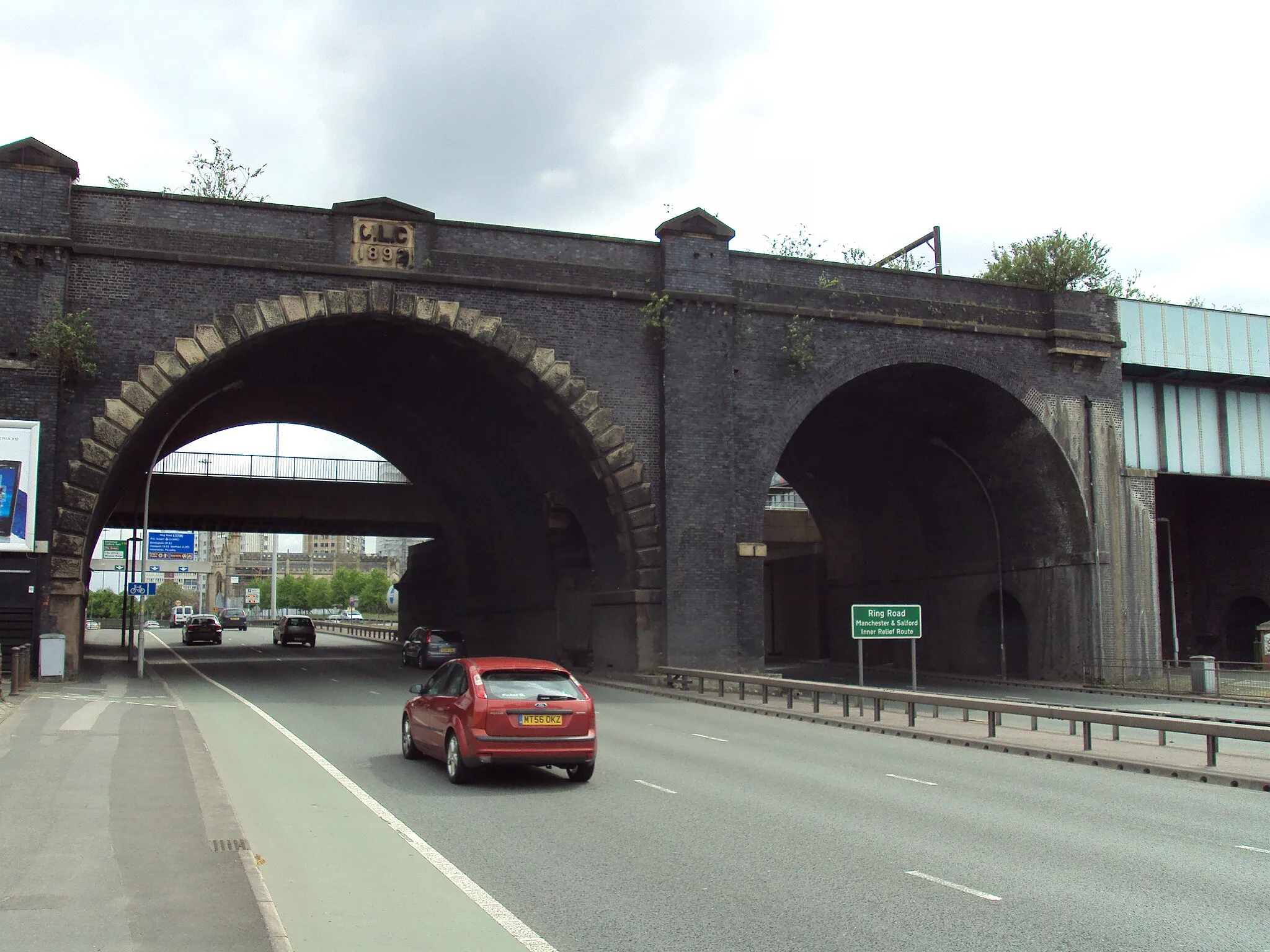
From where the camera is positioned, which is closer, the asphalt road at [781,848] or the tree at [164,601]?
the asphalt road at [781,848]

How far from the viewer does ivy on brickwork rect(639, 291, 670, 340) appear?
2964 cm

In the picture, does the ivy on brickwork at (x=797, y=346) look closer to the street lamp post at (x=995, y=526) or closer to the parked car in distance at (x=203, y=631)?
the street lamp post at (x=995, y=526)

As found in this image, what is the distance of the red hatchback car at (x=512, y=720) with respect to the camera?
12406mm

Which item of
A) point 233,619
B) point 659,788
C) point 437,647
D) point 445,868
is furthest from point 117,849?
point 233,619

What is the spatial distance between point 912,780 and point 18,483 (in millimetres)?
20005

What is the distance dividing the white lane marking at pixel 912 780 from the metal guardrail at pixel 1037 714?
3.30 m

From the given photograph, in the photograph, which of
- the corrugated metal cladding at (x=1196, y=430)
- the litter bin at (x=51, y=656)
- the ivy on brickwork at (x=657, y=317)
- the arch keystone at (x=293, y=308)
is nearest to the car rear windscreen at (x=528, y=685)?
the litter bin at (x=51, y=656)

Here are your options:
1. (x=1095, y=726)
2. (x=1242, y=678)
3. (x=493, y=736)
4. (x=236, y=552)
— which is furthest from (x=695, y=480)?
(x=236, y=552)

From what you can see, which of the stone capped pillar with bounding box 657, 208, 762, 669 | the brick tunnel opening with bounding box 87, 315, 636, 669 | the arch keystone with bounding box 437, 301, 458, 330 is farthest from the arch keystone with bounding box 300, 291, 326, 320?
the stone capped pillar with bounding box 657, 208, 762, 669

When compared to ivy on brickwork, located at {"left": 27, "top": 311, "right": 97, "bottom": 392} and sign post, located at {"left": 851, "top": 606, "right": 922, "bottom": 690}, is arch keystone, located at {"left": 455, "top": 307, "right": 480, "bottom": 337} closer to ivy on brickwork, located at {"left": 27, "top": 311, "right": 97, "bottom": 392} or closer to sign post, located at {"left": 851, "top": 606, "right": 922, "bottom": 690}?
ivy on brickwork, located at {"left": 27, "top": 311, "right": 97, "bottom": 392}

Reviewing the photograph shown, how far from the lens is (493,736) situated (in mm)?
A: 12375

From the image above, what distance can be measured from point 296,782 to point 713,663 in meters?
17.3

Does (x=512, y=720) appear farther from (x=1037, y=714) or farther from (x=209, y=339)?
(x=209, y=339)

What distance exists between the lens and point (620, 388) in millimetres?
29438
